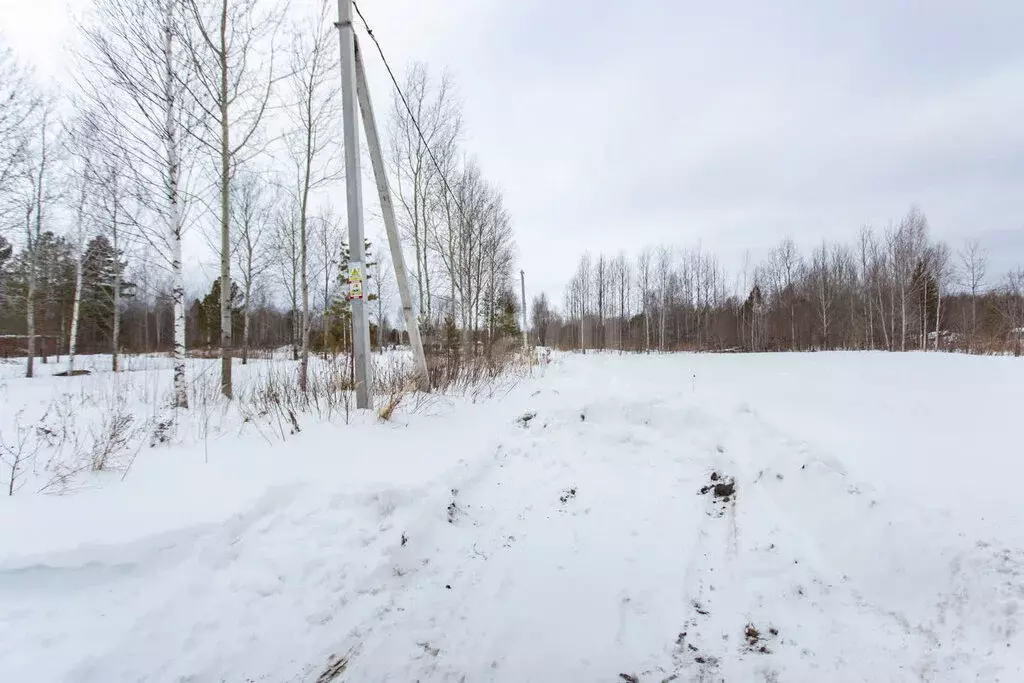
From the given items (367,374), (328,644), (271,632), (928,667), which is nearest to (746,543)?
(928,667)

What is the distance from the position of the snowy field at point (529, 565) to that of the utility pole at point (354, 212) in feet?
3.82

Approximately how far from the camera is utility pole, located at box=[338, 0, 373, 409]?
221 inches

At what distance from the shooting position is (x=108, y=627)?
2.02 meters

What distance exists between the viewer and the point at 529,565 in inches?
117

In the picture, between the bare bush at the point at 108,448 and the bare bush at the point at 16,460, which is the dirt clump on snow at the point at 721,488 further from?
the bare bush at the point at 16,460

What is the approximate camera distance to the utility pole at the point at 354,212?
5605 mm

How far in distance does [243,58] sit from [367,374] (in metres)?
8.54

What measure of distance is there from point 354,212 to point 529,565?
4839 millimetres

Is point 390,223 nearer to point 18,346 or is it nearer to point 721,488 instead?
point 721,488

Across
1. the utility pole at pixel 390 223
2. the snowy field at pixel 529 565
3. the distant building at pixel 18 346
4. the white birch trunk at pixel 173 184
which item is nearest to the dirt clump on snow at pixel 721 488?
the snowy field at pixel 529 565

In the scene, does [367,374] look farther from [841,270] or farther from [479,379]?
[841,270]

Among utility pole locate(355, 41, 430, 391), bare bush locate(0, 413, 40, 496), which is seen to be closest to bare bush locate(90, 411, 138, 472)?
bare bush locate(0, 413, 40, 496)

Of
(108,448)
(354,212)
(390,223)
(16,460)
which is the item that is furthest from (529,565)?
(390,223)

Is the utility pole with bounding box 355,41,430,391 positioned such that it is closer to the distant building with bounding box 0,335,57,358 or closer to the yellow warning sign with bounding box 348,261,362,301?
the yellow warning sign with bounding box 348,261,362,301
